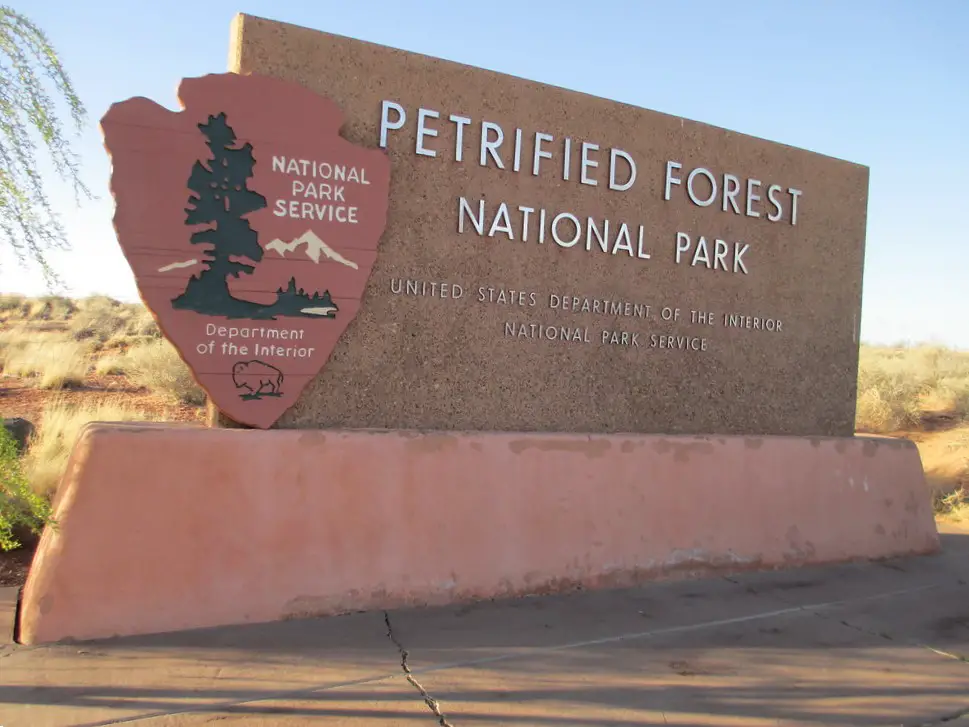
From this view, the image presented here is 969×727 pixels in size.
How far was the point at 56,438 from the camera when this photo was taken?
864 cm

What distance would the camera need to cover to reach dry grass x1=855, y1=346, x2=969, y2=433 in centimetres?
1566

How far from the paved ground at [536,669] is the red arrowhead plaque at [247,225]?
1.49 meters

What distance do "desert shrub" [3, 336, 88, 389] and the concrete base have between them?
9.97 meters

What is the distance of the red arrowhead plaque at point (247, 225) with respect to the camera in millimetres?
4906

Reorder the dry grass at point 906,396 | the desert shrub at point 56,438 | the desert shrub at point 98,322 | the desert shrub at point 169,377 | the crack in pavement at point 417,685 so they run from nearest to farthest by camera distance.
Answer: the crack in pavement at point 417,685 < the desert shrub at point 56,438 < the desert shrub at point 169,377 < the dry grass at point 906,396 < the desert shrub at point 98,322

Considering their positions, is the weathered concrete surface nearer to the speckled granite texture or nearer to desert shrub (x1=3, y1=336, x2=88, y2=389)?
the speckled granite texture

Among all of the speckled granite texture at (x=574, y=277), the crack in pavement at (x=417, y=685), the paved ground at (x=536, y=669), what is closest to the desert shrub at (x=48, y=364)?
the speckled granite texture at (x=574, y=277)

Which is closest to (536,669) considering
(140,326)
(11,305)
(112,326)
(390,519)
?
(390,519)

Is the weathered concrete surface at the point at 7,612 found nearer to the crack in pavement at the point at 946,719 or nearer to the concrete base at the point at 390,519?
the concrete base at the point at 390,519

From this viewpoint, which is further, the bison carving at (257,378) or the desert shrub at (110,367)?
the desert shrub at (110,367)

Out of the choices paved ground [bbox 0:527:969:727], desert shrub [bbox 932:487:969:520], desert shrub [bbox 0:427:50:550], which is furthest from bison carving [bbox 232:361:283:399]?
desert shrub [bbox 932:487:969:520]

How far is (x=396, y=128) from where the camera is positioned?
562cm

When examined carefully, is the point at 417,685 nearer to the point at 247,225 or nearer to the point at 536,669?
the point at 536,669

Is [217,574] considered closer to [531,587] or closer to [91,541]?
[91,541]
